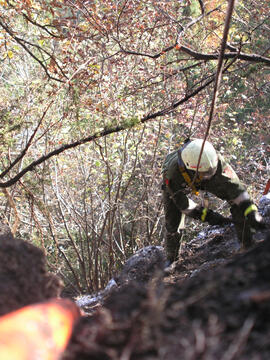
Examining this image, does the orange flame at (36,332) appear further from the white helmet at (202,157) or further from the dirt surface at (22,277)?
the white helmet at (202,157)

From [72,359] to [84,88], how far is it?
489cm

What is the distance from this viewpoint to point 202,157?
14.1 feet

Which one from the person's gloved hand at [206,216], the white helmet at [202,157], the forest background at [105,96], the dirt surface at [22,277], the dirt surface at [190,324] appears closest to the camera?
the dirt surface at [190,324]

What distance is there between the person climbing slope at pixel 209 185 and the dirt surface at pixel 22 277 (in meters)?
2.35

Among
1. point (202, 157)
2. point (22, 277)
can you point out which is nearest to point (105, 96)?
point (202, 157)

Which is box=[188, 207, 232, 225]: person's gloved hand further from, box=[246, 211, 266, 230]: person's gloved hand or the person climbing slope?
box=[246, 211, 266, 230]: person's gloved hand

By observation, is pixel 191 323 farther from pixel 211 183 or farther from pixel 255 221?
pixel 255 221

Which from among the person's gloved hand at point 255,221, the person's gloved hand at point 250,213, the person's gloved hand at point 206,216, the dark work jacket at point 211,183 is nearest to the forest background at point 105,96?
the dark work jacket at point 211,183

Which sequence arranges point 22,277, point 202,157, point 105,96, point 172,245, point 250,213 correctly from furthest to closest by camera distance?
point 105,96 → point 172,245 → point 250,213 → point 202,157 → point 22,277

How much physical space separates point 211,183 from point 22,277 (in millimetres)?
3015

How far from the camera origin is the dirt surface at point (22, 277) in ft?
6.51

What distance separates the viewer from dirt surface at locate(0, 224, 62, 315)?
199 cm

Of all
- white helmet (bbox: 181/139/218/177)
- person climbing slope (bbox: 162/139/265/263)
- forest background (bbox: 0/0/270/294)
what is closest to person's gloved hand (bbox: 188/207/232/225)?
person climbing slope (bbox: 162/139/265/263)

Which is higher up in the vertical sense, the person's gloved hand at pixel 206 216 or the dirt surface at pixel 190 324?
the dirt surface at pixel 190 324
